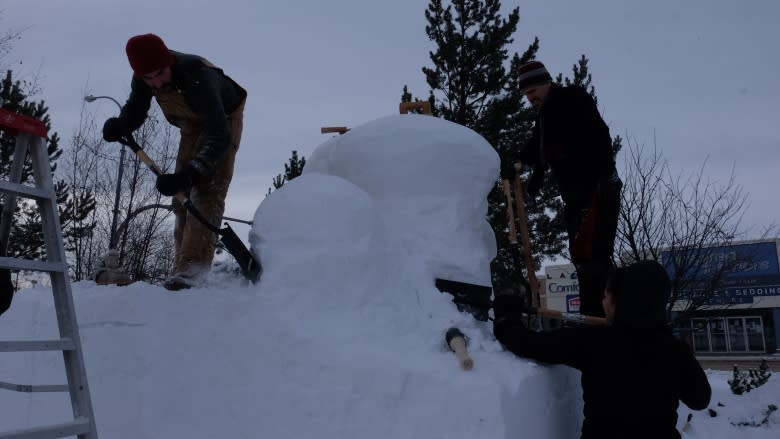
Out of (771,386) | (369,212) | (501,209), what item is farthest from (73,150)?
(771,386)

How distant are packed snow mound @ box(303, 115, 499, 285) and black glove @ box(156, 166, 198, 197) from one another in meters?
1.26

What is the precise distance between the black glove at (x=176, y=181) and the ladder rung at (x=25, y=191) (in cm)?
122

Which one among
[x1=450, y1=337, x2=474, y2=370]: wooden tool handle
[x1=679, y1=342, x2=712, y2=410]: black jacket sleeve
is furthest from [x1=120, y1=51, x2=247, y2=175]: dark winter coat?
[x1=679, y1=342, x2=712, y2=410]: black jacket sleeve

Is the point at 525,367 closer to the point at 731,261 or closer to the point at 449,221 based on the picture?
the point at 449,221

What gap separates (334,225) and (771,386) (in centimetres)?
671

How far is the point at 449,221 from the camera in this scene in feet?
13.2

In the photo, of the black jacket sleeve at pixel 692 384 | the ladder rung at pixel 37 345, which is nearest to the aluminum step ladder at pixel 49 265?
the ladder rung at pixel 37 345

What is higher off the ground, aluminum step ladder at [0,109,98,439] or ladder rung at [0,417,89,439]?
aluminum step ladder at [0,109,98,439]

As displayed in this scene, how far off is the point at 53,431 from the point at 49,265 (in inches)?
20.8

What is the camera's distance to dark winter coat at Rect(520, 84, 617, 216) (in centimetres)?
357

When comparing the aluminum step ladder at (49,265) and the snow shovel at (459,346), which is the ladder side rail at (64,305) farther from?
the snow shovel at (459,346)

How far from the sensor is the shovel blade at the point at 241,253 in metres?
3.54

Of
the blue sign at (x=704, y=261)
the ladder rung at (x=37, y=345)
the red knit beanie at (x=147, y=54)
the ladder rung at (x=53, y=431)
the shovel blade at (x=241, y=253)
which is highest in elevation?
the red knit beanie at (x=147, y=54)

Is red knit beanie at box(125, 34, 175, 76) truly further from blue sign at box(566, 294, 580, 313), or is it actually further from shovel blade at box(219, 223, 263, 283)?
blue sign at box(566, 294, 580, 313)
